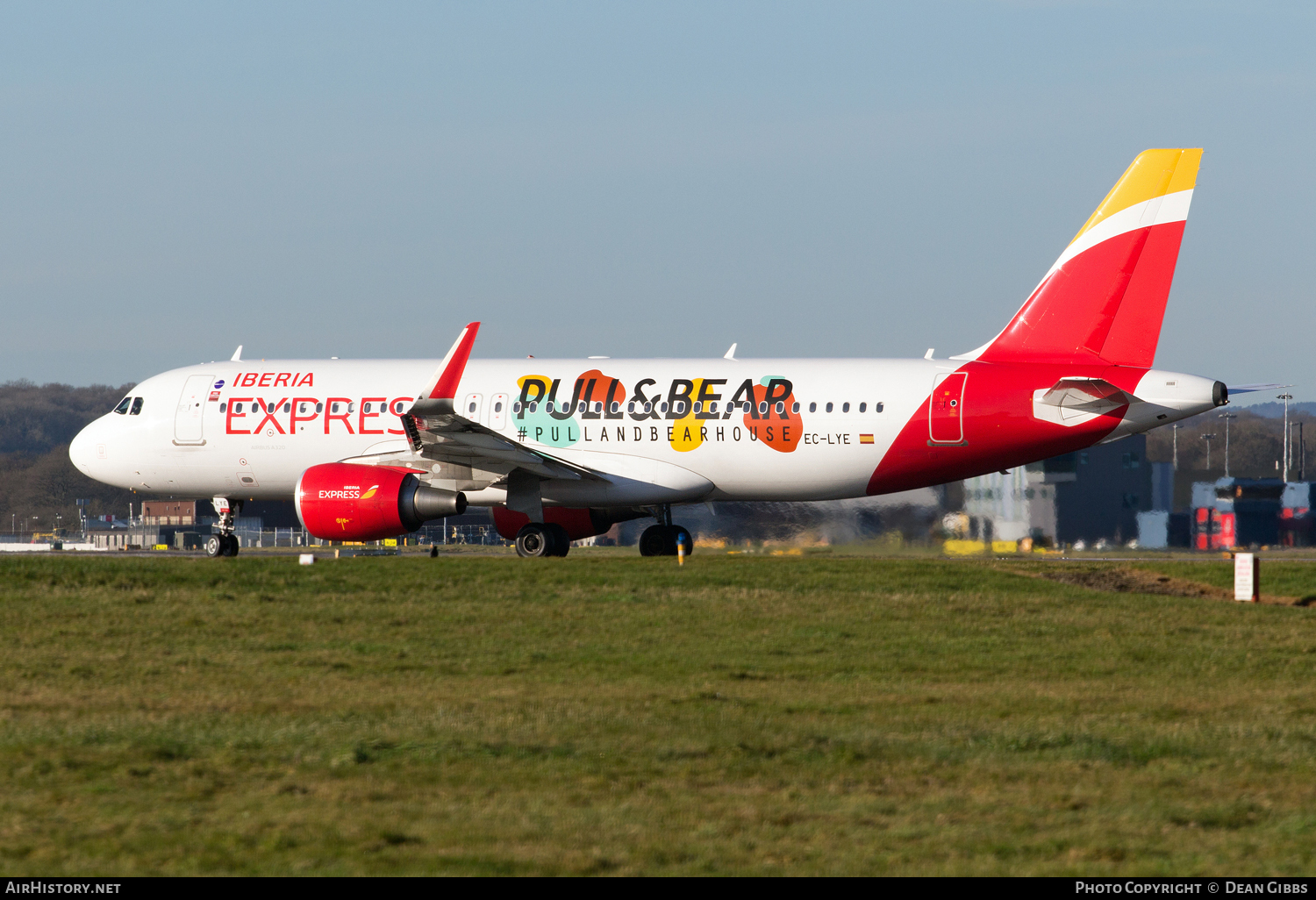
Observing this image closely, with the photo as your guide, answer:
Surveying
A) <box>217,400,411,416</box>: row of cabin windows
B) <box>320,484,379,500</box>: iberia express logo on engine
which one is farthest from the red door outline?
<box>320,484,379,500</box>: iberia express logo on engine

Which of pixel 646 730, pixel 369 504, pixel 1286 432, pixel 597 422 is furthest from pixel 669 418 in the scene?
pixel 1286 432

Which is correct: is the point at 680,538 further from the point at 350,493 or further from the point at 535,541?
the point at 350,493

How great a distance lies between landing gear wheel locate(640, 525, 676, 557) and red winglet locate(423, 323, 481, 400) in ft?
20.8

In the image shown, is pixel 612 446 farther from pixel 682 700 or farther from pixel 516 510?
pixel 682 700

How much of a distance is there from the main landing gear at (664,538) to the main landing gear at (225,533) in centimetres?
933

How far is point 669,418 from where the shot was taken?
30375mm

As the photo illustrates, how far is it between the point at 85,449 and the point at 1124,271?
78.4ft

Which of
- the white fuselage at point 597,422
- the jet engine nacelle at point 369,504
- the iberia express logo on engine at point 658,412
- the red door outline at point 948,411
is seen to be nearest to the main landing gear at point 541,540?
the white fuselage at point 597,422

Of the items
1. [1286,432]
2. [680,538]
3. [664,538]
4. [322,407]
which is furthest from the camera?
[1286,432]

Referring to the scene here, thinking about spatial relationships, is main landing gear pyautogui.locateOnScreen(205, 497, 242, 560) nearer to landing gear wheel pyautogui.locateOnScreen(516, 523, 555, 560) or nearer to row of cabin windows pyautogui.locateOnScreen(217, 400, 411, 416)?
row of cabin windows pyautogui.locateOnScreen(217, 400, 411, 416)

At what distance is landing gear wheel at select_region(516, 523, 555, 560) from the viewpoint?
30859 millimetres

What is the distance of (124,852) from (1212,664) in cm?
1216
